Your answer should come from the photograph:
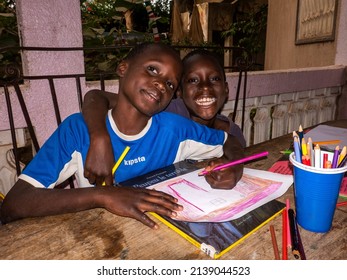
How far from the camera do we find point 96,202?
81cm

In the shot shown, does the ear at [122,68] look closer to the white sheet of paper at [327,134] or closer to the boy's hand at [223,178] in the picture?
the boy's hand at [223,178]

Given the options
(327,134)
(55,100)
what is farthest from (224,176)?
(55,100)

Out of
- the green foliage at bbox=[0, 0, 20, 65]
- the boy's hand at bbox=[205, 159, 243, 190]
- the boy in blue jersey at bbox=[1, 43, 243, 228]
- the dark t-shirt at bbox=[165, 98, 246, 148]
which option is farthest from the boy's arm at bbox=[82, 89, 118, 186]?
the green foliage at bbox=[0, 0, 20, 65]

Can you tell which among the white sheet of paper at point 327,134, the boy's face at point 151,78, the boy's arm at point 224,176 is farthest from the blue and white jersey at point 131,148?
the white sheet of paper at point 327,134

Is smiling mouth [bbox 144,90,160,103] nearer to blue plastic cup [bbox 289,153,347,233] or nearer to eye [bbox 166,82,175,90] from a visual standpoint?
eye [bbox 166,82,175,90]

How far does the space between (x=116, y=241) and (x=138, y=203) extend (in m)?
0.12

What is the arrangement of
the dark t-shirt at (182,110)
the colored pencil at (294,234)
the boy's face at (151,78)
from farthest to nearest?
the dark t-shirt at (182,110)
the boy's face at (151,78)
the colored pencil at (294,234)

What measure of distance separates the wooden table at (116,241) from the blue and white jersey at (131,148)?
Answer: 23 centimetres

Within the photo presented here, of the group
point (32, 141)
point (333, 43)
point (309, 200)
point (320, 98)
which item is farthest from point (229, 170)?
point (333, 43)

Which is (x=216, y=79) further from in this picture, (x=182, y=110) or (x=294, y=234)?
(x=294, y=234)

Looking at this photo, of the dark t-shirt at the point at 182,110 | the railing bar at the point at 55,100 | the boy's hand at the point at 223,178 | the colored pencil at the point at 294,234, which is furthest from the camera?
the dark t-shirt at the point at 182,110

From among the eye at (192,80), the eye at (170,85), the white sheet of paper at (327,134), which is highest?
the eye at (192,80)

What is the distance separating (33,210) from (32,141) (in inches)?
28.7

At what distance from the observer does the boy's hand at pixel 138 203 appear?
773mm
